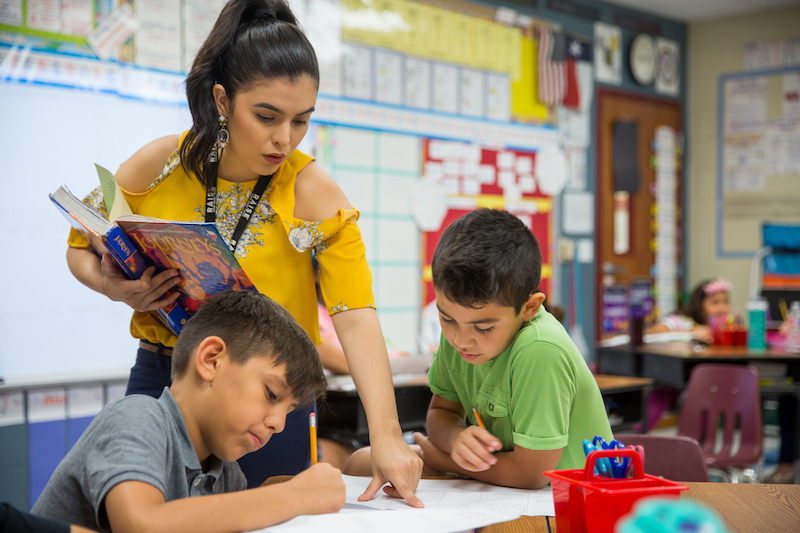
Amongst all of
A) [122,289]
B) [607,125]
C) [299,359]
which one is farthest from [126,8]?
[607,125]

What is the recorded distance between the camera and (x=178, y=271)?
45.9 inches

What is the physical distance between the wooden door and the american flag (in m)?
0.43

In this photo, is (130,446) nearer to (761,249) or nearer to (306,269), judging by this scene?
(306,269)

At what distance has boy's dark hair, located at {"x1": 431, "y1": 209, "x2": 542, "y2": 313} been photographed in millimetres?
1128

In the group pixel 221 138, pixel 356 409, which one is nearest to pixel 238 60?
pixel 221 138

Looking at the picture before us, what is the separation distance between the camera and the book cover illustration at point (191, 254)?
3.27ft

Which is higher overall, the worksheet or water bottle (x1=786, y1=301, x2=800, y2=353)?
the worksheet

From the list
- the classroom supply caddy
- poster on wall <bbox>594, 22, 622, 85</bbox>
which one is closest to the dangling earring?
the classroom supply caddy

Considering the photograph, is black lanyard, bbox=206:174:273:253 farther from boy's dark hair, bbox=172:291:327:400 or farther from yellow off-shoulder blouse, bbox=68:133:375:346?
boy's dark hair, bbox=172:291:327:400

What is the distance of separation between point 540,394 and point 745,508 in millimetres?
316

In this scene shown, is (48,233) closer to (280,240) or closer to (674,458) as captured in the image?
(280,240)

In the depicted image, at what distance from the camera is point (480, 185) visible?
433cm

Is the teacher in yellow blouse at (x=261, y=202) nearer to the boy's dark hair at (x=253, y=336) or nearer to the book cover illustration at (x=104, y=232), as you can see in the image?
the book cover illustration at (x=104, y=232)

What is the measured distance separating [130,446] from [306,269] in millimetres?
551
